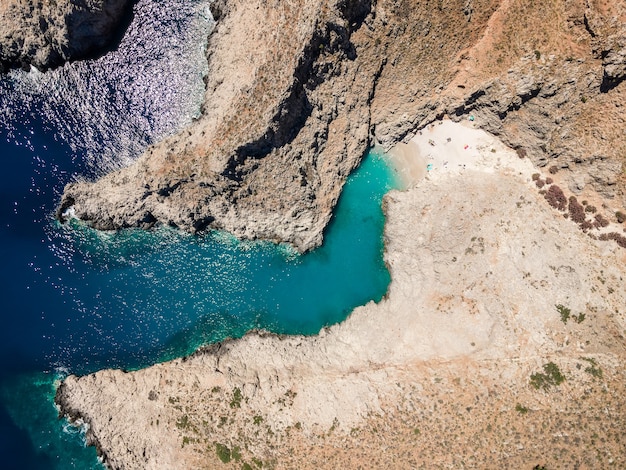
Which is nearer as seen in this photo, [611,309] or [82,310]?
[611,309]

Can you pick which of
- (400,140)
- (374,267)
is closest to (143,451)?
(374,267)

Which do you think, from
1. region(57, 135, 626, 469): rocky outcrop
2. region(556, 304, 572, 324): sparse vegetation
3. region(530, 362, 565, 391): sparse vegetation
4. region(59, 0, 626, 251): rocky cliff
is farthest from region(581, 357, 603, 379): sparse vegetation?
region(59, 0, 626, 251): rocky cliff

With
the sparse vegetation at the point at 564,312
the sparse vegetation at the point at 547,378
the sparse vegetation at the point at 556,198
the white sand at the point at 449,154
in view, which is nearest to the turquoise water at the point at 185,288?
the white sand at the point at 449,154

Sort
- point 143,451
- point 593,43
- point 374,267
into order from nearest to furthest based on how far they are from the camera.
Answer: point 593,43 → point 143,451 → point 374,267

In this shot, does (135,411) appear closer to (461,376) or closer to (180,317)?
(180,317)

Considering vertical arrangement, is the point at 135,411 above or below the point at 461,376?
above

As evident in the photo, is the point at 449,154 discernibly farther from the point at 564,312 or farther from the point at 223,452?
the point at 223,452

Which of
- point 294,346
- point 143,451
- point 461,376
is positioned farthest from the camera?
point 294,346

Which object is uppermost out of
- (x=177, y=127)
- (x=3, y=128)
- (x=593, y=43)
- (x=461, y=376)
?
(x=3, y=128)
